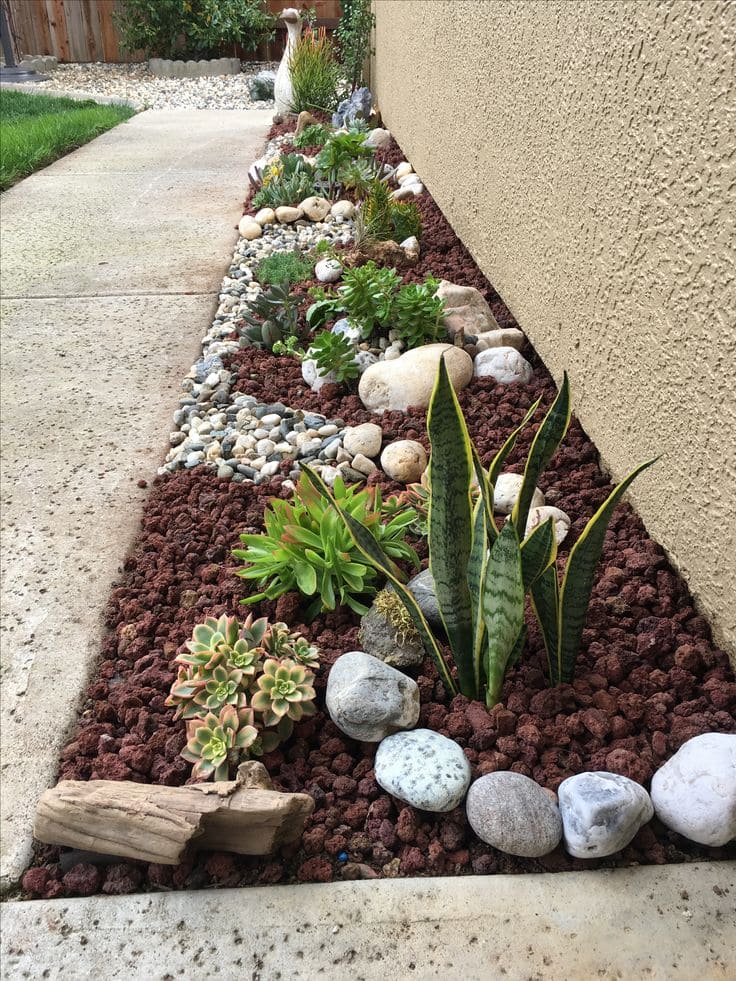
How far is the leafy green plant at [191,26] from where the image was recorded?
13.4 meters

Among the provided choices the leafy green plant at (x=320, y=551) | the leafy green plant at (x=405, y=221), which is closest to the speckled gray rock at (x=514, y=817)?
the leafy green plant at (x=320, y=551)

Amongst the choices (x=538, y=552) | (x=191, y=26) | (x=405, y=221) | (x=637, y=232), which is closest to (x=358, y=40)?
(x=405, y=221)

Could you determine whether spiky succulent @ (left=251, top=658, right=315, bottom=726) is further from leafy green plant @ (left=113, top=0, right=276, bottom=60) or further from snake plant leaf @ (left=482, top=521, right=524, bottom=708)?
leafy green plant @ (left=113, top=0, right=276, bottom=60)

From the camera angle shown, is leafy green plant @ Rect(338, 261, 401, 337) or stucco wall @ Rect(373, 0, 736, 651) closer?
stucco wall @ Rect(373, 0, 736, 651)

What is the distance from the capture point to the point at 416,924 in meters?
1.43

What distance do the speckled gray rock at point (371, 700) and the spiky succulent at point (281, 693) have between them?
0.07m

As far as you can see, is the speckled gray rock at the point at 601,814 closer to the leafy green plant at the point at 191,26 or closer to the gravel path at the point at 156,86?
the gravel path at the point at 156,86

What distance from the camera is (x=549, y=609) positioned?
177 cm

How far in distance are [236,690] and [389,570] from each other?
1.41ft

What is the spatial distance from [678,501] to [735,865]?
2.92ft

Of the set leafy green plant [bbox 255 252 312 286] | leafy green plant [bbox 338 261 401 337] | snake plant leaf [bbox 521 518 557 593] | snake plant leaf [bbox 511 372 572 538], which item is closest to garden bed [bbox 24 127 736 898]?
snake plant leaf [bbox 521 518 557 593]

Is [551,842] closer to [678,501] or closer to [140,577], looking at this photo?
[678,501]

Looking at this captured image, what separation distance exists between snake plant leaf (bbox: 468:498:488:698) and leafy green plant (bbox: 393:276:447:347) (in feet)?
5.49

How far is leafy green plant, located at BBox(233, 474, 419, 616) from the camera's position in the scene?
79.7 inches
